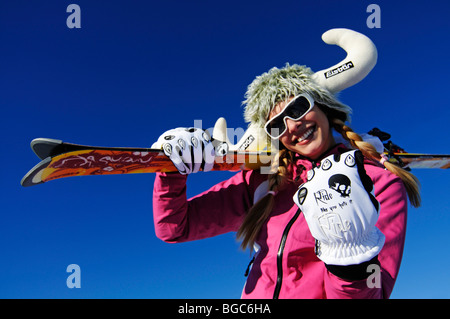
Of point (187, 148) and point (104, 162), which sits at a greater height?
point (104, 162)

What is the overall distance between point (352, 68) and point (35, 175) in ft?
8.67

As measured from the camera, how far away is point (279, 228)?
2.46 m

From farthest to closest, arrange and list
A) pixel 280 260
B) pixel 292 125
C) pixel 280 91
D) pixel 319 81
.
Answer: pixel 319 81
pixel 280 91
pixel 292 125
pixel 280 260

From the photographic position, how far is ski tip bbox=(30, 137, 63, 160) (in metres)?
2.28

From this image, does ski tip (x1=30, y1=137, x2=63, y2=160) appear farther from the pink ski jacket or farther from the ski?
the pink ski jacket

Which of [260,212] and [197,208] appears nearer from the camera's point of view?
[260,212]

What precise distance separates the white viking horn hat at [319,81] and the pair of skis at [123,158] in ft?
0.87

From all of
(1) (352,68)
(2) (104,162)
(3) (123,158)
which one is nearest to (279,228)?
(3) (123,158)

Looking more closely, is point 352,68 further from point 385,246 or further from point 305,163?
point 385,246

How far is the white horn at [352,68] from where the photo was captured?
297cm

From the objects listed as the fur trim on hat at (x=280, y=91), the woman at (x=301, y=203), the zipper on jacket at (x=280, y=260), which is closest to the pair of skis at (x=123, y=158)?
the woman at (x=301, y=203)

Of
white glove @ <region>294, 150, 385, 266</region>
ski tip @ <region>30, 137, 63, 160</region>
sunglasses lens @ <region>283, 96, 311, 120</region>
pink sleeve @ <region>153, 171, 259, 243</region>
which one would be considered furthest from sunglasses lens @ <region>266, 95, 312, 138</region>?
ski tip @ <region>30, 137, 63, 160</region>
